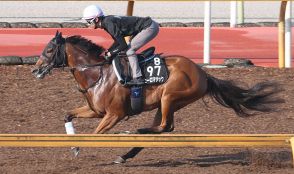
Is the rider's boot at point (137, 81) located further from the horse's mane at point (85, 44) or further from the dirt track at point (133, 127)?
the dirt track at point (133, 127)

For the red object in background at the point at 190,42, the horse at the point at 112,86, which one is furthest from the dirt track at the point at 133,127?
the red object in background at the point at 190,42

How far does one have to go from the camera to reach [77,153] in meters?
11.8

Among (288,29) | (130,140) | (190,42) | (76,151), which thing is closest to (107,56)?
(76,151)

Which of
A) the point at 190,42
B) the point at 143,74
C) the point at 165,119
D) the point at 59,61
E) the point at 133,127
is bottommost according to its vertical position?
the point at 190,42

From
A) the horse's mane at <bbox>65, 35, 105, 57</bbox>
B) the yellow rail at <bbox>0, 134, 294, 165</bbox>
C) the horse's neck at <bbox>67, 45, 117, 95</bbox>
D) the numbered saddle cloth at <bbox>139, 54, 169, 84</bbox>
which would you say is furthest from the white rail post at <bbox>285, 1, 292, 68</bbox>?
the yellow rail at <bbox>0, 134, 294, 165</bbox>

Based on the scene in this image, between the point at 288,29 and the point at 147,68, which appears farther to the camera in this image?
the point at 288,29

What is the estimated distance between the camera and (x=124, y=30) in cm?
1172

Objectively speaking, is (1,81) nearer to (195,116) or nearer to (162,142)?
(195,116)

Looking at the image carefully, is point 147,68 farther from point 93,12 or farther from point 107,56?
point 93,12

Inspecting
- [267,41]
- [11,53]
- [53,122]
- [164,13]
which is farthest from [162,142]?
[164,13]

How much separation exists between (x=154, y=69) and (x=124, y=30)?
1.85 ft

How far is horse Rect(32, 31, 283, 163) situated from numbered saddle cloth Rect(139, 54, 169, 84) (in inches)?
2.8

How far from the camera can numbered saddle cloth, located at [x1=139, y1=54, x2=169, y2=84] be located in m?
11.7

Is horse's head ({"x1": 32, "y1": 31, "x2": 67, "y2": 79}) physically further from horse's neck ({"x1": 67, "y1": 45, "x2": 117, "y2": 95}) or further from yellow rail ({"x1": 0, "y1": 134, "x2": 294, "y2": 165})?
yellow rail ({"x1": 0, "y1": 134, "x2": 294, "y2": 165})
